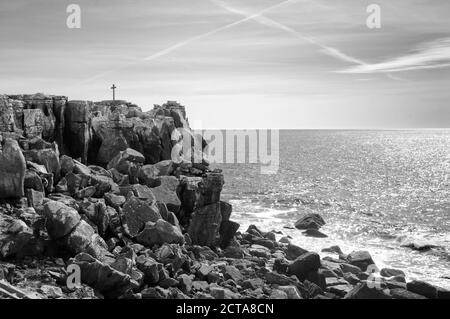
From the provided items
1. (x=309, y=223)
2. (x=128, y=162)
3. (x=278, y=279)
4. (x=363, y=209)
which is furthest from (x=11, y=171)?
(x=363, y=209)

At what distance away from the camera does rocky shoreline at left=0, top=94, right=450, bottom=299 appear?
20.9 metres

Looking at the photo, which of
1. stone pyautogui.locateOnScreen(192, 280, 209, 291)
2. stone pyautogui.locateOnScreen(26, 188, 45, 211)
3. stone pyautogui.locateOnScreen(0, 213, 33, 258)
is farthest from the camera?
stone pyautogui.locateOnScreen(26, 188, 45, 211)

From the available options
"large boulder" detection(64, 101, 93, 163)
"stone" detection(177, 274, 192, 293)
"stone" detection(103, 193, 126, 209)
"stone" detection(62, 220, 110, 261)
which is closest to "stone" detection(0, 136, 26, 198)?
"stone" detection(62, 220, 110, 261)

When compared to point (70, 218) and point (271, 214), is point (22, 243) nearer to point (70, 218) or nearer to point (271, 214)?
point (70, 218)

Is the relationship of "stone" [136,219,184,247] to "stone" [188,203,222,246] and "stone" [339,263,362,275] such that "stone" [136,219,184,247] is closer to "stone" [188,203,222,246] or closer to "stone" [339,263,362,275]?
"stone" [188,203,222,246]

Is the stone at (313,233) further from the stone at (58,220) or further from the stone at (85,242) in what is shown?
the stone at (58,220)

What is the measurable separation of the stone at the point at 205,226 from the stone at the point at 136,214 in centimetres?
500

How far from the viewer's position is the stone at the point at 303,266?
31.0 metres

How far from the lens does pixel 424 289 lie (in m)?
29.1

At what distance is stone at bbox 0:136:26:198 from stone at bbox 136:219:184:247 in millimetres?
7700

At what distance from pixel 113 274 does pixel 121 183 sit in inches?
505

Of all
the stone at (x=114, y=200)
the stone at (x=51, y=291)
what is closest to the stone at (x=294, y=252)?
the stone at (x=114, y=200)
